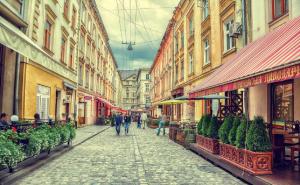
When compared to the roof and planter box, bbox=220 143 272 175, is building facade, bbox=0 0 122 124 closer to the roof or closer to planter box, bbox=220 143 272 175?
planter box, bbox=220 143 272 175

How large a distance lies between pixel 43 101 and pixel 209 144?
1042 cm

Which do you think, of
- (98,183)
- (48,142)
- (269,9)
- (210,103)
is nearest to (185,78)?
(210,103)

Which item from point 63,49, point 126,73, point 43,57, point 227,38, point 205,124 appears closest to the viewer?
point 43,57

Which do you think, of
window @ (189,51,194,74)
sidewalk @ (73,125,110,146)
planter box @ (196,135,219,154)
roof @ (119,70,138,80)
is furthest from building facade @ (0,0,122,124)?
roof @ (119,70,138,80)

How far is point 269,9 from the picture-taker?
11.3m

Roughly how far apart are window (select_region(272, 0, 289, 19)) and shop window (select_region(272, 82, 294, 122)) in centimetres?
264

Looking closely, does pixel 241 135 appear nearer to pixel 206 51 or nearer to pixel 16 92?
pixel 16 92

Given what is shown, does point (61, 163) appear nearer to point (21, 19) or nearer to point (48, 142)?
point (48, 142)

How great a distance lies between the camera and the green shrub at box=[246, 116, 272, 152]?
6.67 m

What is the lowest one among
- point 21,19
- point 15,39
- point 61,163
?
point 61,163

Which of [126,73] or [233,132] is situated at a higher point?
[126,73]

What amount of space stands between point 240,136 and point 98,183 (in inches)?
144

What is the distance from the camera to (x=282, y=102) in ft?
34.5

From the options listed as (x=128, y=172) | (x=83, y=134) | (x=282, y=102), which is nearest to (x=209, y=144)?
(x=282, y=102)
